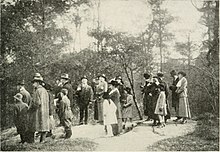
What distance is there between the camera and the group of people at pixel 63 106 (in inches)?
166

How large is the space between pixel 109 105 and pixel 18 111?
43.0 inches

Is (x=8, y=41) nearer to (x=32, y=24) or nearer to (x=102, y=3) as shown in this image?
(x=32, y=24)

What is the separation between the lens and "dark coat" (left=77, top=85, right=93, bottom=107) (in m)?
4.53

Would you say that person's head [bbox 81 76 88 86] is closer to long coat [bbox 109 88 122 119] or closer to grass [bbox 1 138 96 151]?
long coat [bbox 109 88 122 119]

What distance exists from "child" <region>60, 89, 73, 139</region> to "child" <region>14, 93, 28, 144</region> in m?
0.43

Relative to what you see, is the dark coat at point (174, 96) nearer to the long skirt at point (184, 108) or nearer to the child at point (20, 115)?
the long skirt at point (184, 108)

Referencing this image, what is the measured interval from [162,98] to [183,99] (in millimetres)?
276

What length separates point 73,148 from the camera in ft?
13.4

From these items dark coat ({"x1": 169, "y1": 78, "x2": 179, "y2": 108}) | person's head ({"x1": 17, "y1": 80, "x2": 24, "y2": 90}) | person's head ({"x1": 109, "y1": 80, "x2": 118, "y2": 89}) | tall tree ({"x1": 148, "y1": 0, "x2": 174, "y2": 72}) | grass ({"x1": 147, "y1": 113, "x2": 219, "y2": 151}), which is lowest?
grass ({"x1": 147, "y1": 113, "x2": 219, "y2": 151})

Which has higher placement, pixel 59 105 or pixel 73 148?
pixel 59 105

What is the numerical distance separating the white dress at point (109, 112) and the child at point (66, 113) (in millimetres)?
416

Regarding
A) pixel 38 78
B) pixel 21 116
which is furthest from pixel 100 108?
pixel 21 116

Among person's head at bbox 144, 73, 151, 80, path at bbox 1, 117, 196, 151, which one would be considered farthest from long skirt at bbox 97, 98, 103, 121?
person's head at bbox 144, 73, 151, 80

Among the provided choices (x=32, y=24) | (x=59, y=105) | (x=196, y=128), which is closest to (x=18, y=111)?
(x=59, y=105)
